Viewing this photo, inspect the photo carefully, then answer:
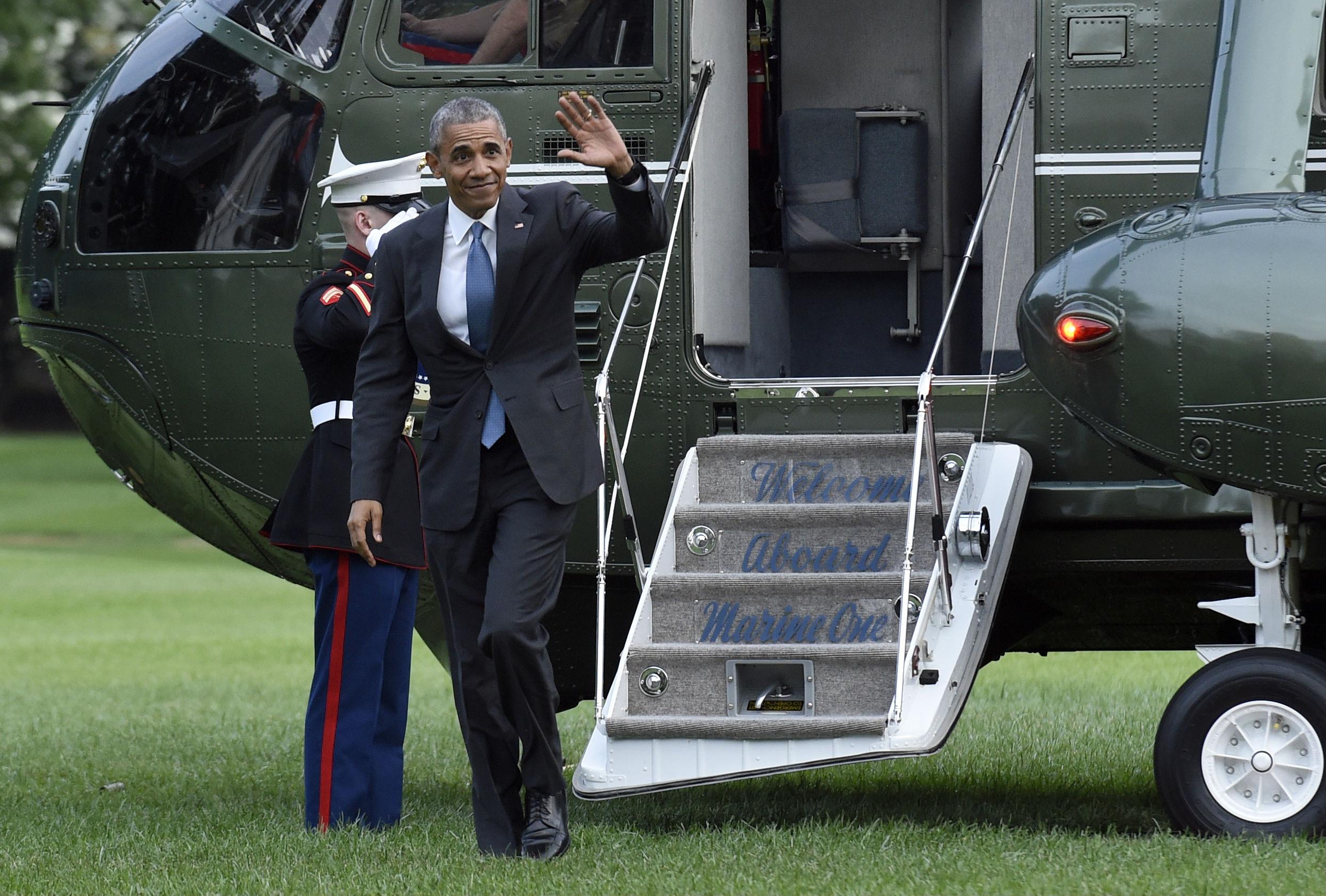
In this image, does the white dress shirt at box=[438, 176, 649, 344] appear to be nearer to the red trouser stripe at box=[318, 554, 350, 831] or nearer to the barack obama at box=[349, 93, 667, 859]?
the barack obama at box=[349, 93, 667, 859]

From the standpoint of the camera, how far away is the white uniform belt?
555 centimetres

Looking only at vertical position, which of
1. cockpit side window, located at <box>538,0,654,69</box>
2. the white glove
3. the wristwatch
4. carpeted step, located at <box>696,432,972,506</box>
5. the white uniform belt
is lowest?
carpeted step, located at <box>696,432,972,506</box>

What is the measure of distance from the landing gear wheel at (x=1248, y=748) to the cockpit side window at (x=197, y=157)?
10.6 feet

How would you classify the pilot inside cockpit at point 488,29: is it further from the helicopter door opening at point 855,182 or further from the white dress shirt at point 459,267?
the white dress shirt at point 459,267

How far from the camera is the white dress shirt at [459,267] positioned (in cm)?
466

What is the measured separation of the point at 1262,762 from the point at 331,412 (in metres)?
2.78

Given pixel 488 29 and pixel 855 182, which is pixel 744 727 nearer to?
pixel 488 29

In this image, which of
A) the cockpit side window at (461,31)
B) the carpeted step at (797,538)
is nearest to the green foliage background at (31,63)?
the cockpit side window at (461,31)

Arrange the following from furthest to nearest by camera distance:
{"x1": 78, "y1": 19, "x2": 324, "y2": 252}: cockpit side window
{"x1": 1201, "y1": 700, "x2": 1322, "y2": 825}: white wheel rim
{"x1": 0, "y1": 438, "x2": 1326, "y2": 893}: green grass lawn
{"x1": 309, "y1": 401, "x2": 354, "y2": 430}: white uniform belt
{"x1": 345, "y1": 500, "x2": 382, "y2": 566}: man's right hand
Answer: {"x1": 78, "y1": 19, "x2": 324, "y2": 252}: cockpit side window
{"x1": 309, "y1": 401, "x2": 354, "y2": 430}: white uniform belt
{"x1": 1201, "y1": 700, "x2": 1322, "y2": 825}: white wheel rim
{"x1": 345, "y1": 500, "x2": 382, "y2": 566}: man's right hand
{"x1": 0, "y1": 438, "x2": 1326, "y2": 893}: green grass lawn

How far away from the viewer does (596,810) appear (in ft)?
19.4

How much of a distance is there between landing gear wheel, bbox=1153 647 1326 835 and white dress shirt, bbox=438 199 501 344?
2.10 m

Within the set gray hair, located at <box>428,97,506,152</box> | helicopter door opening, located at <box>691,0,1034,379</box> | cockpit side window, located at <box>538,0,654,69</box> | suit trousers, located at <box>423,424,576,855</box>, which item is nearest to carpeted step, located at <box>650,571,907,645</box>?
suit trousers, located at <box>423,424,576,855</box>

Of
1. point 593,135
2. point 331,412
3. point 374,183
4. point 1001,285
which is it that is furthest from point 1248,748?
point 374,183

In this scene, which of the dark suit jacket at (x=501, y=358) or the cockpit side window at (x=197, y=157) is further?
the cockpit side window at (x=197, y=157)
